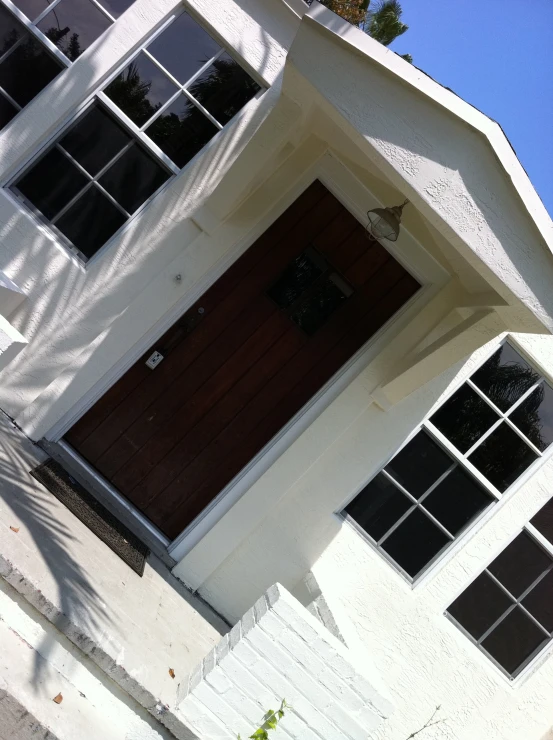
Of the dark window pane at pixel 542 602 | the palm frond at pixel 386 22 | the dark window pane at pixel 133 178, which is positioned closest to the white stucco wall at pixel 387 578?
the dark window pane at pixel 542 602

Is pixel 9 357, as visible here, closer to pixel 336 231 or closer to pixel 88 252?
pixel 88 252

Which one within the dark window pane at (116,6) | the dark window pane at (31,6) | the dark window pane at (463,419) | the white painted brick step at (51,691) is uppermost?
the dark window pane at (116,6)

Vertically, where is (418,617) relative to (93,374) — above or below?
above

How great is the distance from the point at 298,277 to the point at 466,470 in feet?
7.45

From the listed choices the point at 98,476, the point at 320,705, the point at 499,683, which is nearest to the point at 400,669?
the point at 499,683

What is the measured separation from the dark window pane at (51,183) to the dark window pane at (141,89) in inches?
25.9

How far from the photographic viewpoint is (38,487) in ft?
14.7

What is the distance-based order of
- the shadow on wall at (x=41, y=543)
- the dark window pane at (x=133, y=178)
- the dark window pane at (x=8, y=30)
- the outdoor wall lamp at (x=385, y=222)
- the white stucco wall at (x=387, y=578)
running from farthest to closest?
the white stucco wall at (x=387, y=578), the dark window pane at (x=133, y=178), the dark window pane at (x=8, y=30), the outdoor wall lamp at (x=385, y=222), the shadow on wall at (x=41, y=543)

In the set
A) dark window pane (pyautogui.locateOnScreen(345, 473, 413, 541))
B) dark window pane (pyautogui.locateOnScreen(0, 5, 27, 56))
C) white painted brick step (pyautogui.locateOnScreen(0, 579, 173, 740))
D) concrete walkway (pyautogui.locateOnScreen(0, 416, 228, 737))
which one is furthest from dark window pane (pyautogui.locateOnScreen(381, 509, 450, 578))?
dark window pane (pyautogui.locateOnScreen(0, 5, 27, 56))

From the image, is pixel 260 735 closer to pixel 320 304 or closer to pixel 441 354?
pixel 441 354

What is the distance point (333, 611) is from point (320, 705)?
60.0 inches

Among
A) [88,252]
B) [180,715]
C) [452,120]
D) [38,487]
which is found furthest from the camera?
[88,252]

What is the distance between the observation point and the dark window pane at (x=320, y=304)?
5.38 metres

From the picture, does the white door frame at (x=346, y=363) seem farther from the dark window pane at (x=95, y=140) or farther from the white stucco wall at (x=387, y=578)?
the dark window pane at (x=95, y=140)
